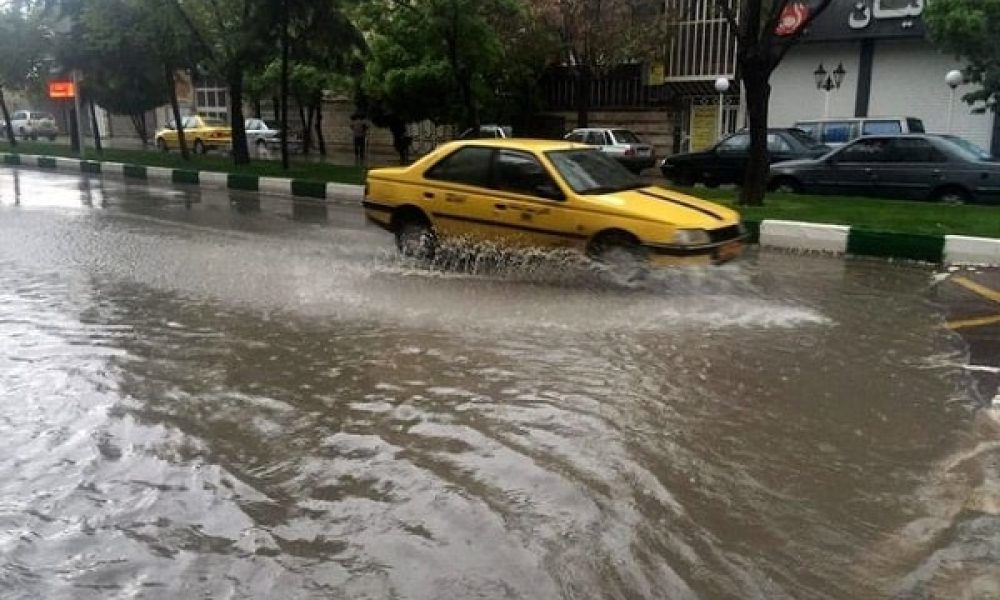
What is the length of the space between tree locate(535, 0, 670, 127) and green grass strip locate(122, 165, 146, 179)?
10.8 meters

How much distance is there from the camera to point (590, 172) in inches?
362

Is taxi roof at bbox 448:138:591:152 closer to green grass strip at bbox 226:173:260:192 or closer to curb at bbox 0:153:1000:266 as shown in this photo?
curb at bbox 0:153:1000:266

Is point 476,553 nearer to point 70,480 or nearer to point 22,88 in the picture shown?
point 70,480

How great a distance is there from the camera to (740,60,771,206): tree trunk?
13.3 m

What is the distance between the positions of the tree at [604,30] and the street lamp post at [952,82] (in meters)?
7.75

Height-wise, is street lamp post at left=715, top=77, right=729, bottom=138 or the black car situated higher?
street lamp post at left=715, top=77, right=729, bottom=138

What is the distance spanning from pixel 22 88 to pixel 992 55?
32204mm

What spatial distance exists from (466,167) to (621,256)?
1982 millimetres

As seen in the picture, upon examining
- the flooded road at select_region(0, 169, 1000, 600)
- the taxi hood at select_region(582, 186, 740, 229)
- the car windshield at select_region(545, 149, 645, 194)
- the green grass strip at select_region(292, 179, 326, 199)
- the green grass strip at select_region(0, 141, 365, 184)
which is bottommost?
the flooded road at select_region(0, 169, 1000, 600)

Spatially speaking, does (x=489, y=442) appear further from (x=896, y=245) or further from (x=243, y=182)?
(x=243, y=182)

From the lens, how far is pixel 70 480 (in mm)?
4332

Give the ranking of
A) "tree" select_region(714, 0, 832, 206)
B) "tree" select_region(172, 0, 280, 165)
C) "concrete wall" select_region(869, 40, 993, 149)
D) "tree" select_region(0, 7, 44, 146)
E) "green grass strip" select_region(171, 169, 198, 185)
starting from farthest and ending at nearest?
"tree" select_region(0, 7, 44, 146), "concrete wall" select_region(869, 40, 993, 149), "green grass strip" select_region(171, 169, 198, 185), "tree" select_region(172, 0, 280, 165), "tree" select_region(714, 0, 832, 206)

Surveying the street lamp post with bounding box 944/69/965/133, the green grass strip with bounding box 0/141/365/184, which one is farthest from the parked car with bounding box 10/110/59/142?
the street lamp post with bounding box 944/69/965/133

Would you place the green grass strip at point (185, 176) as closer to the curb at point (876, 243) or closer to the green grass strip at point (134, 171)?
the green grass strip at point (134, 171)
